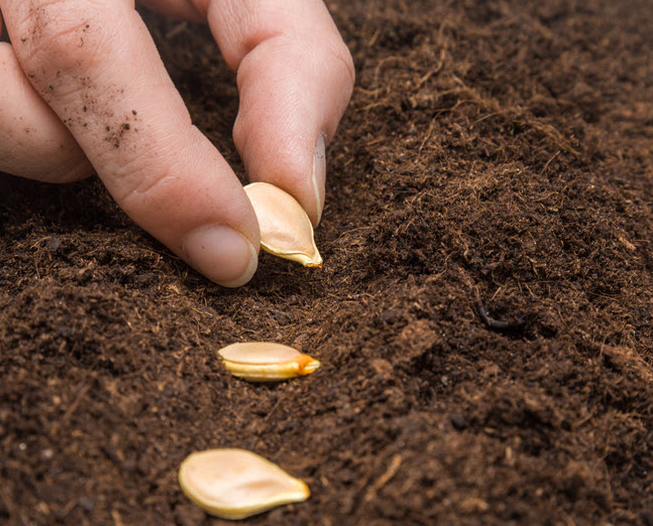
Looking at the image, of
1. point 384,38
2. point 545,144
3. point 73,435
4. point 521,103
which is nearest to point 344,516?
point 73,435

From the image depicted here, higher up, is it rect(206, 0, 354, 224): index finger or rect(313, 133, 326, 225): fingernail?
rect(206, 0, 354, 224): index finger

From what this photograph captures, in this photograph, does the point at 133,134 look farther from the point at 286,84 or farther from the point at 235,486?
the point at 235,486

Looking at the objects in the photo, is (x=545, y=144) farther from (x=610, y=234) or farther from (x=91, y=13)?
(x=91, y=13)

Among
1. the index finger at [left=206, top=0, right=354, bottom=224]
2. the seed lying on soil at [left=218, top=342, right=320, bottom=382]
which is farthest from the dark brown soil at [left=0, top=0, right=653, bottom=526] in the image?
the index finger at [left=206, top=0, right=354, bottom=224]

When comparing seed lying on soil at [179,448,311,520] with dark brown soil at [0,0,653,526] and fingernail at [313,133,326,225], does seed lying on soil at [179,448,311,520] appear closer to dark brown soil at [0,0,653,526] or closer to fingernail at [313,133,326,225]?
dark brown soil at [0,0,653,526]

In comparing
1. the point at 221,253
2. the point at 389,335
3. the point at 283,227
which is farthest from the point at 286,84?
the point at 389,335

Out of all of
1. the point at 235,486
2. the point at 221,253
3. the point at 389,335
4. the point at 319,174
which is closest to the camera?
the point at 235,486
